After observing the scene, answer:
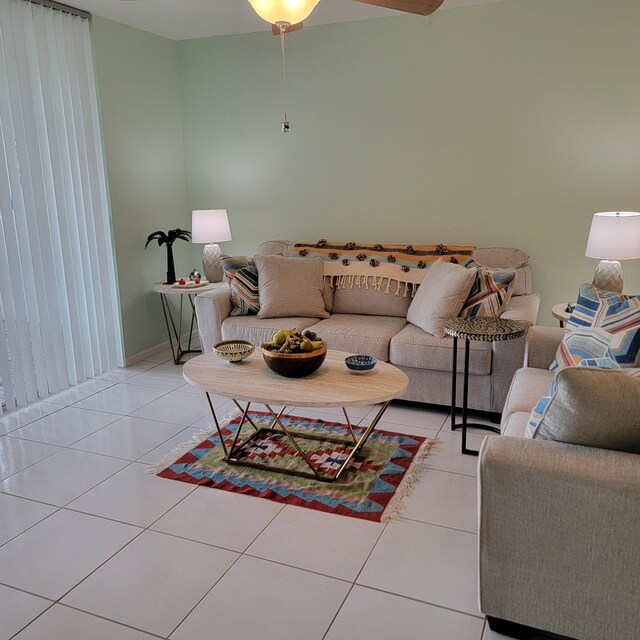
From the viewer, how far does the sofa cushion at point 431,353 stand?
3244mm

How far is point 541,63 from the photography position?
3795 mm

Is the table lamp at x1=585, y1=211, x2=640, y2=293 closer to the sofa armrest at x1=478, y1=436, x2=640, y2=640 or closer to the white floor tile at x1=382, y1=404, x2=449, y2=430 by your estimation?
the white floor tile at x1=382, y1=404, x2=449, y2=430

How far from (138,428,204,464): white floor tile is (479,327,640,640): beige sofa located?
1782 millimetres

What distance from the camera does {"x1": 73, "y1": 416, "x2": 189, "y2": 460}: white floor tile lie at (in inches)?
120

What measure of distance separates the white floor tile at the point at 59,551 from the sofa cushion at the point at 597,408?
5.53 feet

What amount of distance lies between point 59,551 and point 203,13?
3480 mm

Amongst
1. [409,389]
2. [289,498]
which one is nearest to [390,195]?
[409,389]

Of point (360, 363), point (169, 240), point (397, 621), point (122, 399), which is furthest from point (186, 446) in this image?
point (169, 240)

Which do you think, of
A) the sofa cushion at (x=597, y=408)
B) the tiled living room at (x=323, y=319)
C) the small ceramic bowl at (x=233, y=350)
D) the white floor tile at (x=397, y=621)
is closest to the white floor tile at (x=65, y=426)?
the tiled living room at (x=323, y=319)

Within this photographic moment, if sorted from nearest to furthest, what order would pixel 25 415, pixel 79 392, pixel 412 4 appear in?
pixel 412 4 < pixel 25 415 < pixel 79 392

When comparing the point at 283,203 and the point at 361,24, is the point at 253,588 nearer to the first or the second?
the point at 283,203

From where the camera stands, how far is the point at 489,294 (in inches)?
135

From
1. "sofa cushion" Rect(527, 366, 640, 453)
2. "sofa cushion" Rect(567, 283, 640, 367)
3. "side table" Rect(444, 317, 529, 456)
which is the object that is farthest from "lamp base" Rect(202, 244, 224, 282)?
"sofa cushion" Rect(527, 366, 640, 453)

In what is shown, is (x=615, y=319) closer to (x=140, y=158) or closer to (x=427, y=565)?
(x=427, y=565)
